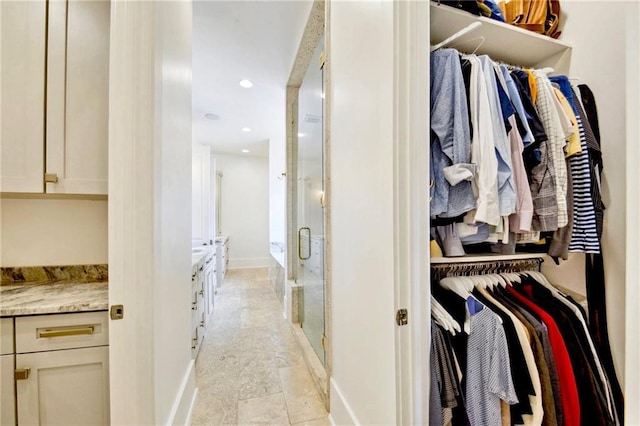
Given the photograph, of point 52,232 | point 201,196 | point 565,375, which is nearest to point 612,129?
point 565,375

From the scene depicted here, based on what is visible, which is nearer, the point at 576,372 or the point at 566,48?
the point at 576,372

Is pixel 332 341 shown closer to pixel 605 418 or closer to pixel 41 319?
pixel 605 418

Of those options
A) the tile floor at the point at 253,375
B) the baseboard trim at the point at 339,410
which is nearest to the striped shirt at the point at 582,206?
the baseboard trim at the point at 339,410

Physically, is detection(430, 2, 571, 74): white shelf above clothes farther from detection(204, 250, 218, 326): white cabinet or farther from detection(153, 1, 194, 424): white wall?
detection(204, 250, 218, 326): white cabinet

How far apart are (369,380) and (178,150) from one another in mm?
1496

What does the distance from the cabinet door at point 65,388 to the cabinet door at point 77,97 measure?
716 millimetres

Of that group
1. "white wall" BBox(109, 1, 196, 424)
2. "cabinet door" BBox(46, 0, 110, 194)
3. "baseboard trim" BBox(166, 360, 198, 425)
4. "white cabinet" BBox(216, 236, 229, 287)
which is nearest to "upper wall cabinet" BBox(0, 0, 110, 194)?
"cabinet door" BBox(46, 0, 110, 194)

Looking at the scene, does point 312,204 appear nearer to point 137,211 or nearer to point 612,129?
point 137,211

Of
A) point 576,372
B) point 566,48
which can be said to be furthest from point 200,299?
point 566,48

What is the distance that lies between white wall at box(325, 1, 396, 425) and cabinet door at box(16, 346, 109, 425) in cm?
108

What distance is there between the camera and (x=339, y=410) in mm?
1354

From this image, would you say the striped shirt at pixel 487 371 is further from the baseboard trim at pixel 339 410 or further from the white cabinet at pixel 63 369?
the white cabinet at pixel 63 369

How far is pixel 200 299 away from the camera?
7.36 ft

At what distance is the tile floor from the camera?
150cm
